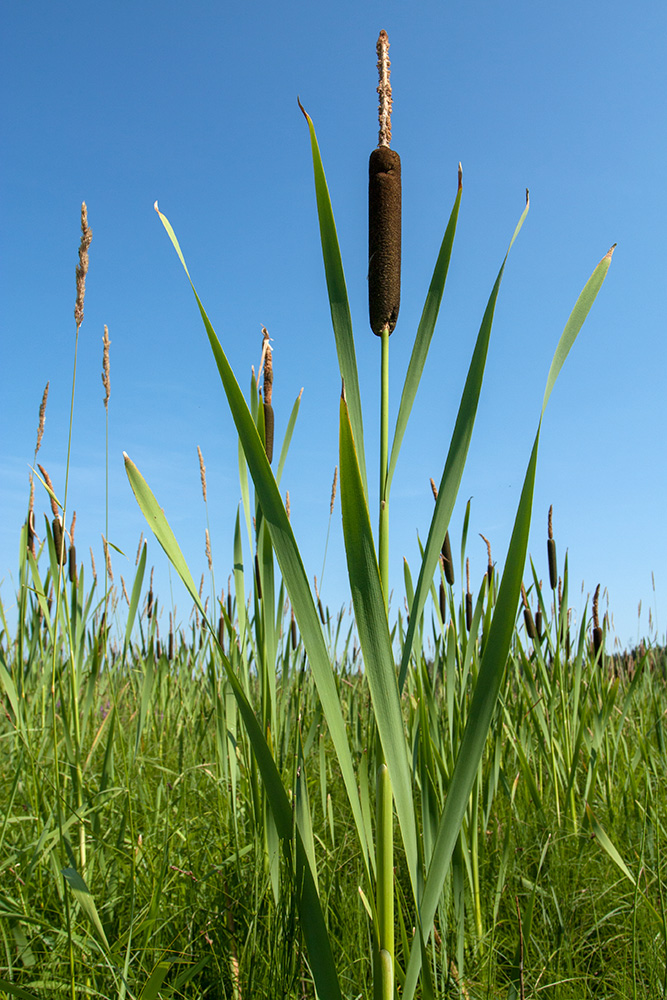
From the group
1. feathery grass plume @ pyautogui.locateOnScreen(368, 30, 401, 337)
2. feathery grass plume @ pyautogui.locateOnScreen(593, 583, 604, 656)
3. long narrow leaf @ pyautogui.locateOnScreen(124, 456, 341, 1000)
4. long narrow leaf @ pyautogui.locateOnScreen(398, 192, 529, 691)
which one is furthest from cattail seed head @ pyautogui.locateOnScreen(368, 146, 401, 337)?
feathery grass plume @ pyautogui.locateOnScreen(593, 583, 604, 656)

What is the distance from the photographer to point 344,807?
2.07 m

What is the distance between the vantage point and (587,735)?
7.20 feet

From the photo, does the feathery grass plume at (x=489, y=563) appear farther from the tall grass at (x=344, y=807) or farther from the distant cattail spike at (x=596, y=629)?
the distant cattail spike at (x=596, y=629)

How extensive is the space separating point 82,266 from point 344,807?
172cm

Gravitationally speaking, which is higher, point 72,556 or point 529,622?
point 72,556

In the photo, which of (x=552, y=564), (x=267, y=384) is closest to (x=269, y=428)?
(x=267, y=384)

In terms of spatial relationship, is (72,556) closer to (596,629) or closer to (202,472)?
(202,472)

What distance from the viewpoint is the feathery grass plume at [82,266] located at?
4.28 ft

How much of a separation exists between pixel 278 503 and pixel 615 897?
1581 mm

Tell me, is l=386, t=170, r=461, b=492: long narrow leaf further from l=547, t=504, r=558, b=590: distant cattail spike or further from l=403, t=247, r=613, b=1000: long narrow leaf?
l=547, t=504, r=558, b=590: distant cattail spike

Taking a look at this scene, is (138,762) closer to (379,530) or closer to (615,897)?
(615,897)

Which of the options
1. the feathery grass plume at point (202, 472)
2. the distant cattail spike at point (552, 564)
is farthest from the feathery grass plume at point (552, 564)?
the feathery grass plume at point (202, 472)

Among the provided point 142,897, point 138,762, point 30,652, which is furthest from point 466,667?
point 30,652

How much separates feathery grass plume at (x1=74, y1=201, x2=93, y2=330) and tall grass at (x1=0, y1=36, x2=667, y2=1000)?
0.16 metres
